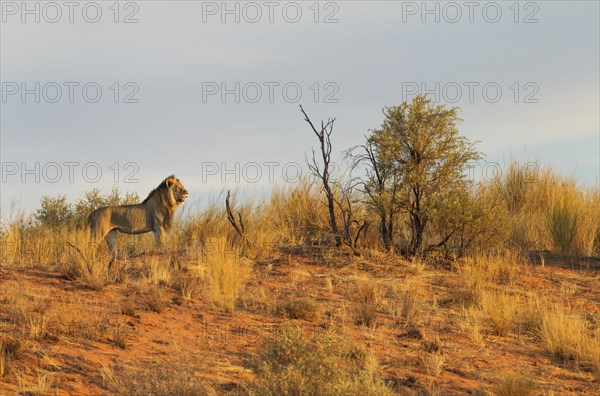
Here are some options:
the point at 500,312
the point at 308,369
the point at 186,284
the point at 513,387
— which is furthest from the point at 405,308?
the point at 308,369

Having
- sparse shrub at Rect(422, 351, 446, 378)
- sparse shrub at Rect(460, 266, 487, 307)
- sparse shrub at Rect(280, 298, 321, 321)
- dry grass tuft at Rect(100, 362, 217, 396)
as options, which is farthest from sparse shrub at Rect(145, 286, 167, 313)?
sparse shrub at Rect(460, 266, 487, 307)

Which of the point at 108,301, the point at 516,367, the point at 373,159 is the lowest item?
the point at 516,367

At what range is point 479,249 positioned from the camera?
14.4m

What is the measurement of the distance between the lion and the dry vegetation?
1.93ft

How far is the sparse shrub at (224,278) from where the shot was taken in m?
10.2

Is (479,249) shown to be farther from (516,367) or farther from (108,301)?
(108,301)

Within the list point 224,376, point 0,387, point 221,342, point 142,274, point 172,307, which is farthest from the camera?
point 142,274

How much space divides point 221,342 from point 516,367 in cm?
353

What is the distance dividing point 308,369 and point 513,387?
2.15 m

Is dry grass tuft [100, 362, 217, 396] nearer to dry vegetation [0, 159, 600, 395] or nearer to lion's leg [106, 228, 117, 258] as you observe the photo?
dry vegetation [0, 159, 600, 395]

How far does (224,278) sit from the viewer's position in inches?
420

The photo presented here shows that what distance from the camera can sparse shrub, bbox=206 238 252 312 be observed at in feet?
33.5

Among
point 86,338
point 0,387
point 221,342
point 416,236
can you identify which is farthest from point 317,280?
point 0,387

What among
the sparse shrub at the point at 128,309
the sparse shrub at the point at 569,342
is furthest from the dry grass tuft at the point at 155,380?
the sparse shrub at the point at 569,342
